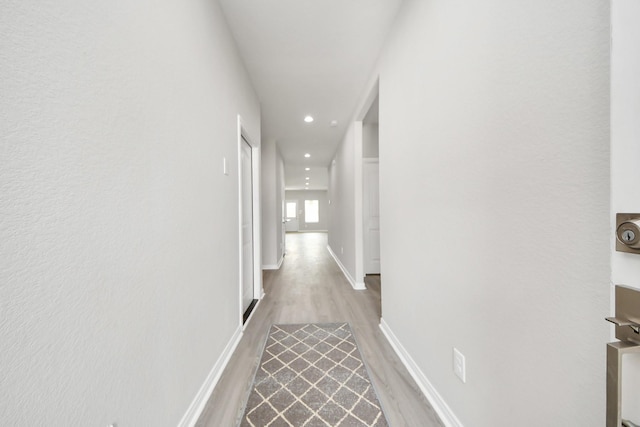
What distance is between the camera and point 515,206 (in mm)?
902

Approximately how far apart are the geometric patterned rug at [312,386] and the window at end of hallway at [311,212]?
44.5 ft

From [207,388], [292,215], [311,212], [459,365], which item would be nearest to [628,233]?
[459,365]

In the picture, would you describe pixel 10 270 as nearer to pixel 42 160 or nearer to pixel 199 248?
pixel 42 160

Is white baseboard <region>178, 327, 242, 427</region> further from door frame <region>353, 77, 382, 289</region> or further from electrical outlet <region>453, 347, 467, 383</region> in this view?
door frame <region>353, 77, 382, 289</region>

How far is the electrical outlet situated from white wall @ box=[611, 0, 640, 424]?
31.4 inches

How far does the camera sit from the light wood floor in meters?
1.46

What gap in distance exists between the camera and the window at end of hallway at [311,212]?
52.2ft

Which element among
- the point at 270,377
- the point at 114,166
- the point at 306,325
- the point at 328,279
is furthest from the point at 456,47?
the point at 328,279

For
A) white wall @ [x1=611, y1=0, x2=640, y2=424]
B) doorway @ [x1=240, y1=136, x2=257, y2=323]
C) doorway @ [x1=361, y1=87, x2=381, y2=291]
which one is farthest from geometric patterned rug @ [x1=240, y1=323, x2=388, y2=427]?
doorway @ [x1=361, y1=87, x2=381, y2=291]

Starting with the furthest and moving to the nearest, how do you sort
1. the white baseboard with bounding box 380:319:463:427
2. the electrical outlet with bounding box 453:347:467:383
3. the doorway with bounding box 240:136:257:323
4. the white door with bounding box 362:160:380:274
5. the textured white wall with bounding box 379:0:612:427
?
1. the white door with bounding box 362:160:380:274
2. the doorway with bounding box 240:136:257:323
3. the white baseboard with bounding box 380:319:463:427
4. the electrical outlet with bounding box 453:347:467:383
5. the textured white wall with bounding box 379:0:612:427

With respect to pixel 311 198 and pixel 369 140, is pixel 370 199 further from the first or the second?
pixel 311 198

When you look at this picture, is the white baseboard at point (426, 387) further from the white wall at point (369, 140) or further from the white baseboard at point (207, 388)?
the white wall at point (369, 140)

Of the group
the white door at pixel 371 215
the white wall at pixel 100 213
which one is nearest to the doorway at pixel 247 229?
the white wall at pixel 100 213

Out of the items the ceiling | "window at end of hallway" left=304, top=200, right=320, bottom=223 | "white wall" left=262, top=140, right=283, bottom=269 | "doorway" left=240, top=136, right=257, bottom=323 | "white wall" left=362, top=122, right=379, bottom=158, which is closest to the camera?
the ceiling
